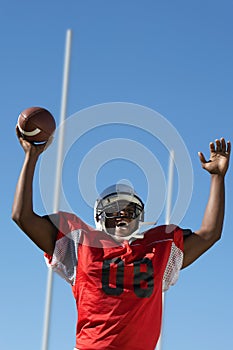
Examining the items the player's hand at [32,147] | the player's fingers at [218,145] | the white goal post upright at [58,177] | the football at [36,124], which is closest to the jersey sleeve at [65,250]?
the player's hand at [32,147]

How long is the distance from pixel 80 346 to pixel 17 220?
76 cm

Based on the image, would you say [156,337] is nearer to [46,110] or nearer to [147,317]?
[147,317]

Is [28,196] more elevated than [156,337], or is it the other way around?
[28,196]

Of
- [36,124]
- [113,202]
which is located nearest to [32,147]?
[36,124]

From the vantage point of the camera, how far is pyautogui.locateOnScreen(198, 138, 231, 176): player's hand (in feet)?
15.3

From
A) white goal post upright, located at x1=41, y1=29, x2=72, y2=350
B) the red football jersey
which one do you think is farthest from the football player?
white goal post upright, located at x1=41, y1=29, x2=72, y2=350

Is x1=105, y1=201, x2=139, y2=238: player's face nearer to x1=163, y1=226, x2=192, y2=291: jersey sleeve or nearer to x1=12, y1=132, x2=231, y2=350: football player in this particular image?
x1=12, y1=132, x2=231, y2=350: football player

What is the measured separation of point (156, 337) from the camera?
4301 mm

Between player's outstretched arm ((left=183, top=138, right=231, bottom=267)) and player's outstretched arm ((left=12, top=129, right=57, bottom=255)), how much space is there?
0.80m

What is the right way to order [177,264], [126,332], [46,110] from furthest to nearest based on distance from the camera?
1. [46,110]
2. [177,264]
3. [126,332]

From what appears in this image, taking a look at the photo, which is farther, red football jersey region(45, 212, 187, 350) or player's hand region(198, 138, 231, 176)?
player's hand region(198, 138, 231, 176)

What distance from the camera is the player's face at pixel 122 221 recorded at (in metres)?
4.46

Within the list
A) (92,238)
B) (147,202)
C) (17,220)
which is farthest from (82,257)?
(147,202)

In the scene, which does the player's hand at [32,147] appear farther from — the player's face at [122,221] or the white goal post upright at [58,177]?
the white goal post upright at [58,177]
